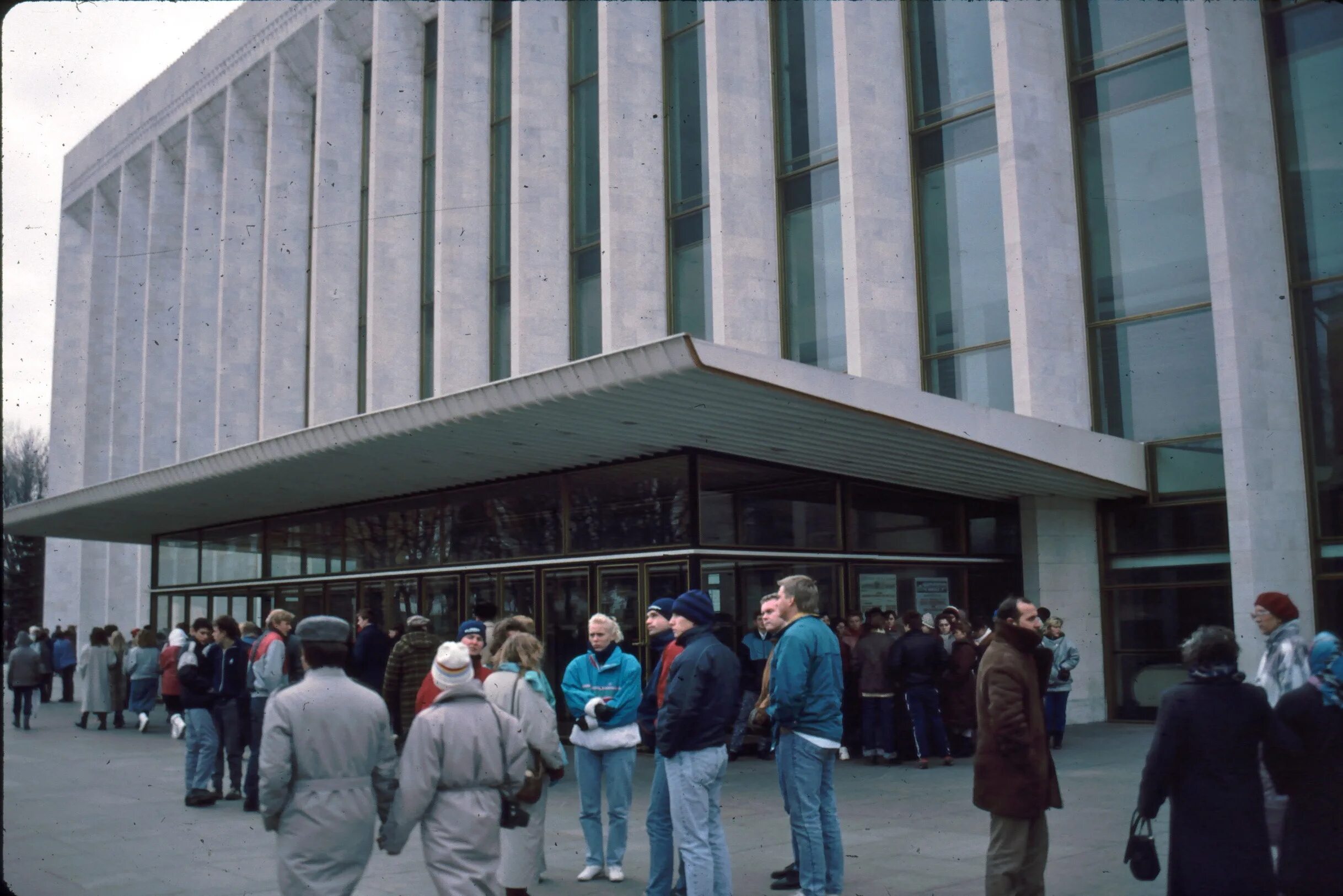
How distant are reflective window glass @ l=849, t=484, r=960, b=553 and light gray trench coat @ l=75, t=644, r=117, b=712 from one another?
12816 millimetres

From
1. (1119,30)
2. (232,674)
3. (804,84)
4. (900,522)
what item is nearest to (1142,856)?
(232,674)

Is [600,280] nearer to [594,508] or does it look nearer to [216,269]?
[594,508]

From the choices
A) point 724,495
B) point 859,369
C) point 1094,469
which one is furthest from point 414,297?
point 1094,469

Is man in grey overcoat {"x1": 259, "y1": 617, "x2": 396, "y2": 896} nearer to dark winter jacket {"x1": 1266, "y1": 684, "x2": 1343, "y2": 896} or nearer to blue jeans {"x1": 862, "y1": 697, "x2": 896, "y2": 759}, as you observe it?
dark winter jacket {"x1": 1266, "y1": 684, "x2": 1343, "y2": 896}

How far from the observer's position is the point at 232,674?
11719mm

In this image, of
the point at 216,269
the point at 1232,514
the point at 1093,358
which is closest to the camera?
the point at 1232,514

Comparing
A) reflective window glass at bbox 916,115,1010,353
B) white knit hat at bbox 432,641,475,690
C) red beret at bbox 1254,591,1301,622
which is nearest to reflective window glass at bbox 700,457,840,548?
reflective window glass at bbox 916,115,1010,353

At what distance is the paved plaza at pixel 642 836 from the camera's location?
25.2 ft

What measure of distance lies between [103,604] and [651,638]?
2857cm

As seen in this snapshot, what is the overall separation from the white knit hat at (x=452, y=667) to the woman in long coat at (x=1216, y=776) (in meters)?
3.00

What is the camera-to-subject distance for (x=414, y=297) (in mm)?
27469

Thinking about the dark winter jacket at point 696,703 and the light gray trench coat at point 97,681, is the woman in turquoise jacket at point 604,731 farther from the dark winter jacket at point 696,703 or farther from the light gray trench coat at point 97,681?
the light gray trench coat at point 97,681

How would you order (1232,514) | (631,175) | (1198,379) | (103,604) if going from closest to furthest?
1. (1232,514)
2. (1198,379)
3. (631,175)
4. (103,604)

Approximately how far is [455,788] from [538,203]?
19589mm
